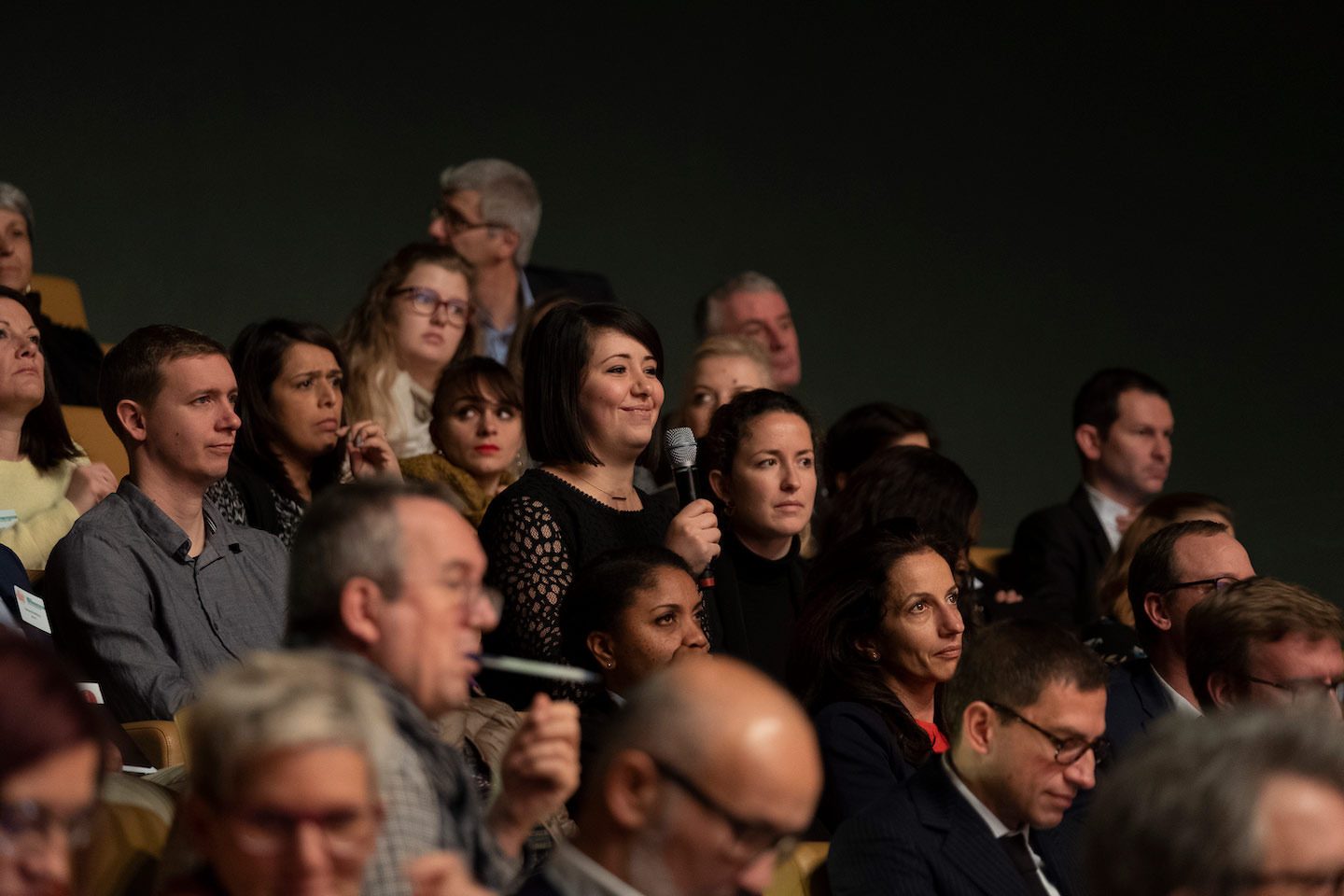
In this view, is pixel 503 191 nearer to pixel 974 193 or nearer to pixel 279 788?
pixel 974 193

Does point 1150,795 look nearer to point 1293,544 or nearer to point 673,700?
point 673,700

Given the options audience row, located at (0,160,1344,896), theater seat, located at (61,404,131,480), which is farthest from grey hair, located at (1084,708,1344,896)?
theater seat, located at (61,404,131,480)

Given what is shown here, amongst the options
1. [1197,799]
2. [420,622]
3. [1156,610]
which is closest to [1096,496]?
[1156,610]

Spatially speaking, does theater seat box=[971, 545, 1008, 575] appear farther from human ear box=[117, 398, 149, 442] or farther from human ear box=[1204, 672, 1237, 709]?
human ear box=[117, 398, 149, 442]

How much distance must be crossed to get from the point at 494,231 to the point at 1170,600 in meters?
2.46

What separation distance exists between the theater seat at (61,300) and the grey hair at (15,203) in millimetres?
280

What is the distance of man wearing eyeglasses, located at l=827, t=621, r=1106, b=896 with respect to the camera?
1971 millimetres

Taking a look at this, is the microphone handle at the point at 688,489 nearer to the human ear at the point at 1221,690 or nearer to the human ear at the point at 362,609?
the human ear at the point at 1221,690

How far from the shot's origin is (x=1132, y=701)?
9.00ft

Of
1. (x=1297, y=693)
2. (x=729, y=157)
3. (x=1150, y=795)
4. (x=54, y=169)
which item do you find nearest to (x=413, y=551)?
(x=1150, y=795)

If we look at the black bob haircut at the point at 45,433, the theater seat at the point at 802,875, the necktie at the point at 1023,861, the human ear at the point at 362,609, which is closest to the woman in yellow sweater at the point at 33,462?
the black bob haircut at the point at 45,433

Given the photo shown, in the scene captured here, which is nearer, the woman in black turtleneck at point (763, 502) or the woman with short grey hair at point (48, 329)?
the woman in black turtleneck at point (763, 502)

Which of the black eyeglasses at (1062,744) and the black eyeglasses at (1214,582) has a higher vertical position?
the black eyeglasses at (1214,582)

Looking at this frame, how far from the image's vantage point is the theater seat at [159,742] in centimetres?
216
